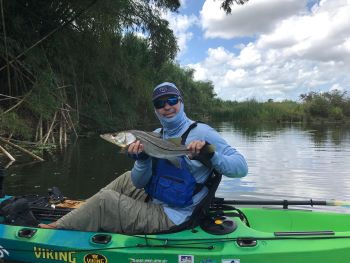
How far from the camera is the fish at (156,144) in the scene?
361 cm

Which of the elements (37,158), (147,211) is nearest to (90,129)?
(37,158)

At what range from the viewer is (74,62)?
18766mm

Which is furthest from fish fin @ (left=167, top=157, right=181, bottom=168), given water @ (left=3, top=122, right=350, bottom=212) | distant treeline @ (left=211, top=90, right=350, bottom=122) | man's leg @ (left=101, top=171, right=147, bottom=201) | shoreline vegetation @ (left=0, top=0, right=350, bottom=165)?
distant treeline @ (left=211, top=90, right=350, bottom=122)

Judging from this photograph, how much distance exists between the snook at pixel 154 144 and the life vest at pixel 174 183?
17 cm

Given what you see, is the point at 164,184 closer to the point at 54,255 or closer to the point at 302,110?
the point at 54,255

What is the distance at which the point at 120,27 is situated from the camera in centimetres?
1791

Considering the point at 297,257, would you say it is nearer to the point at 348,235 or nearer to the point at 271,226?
the point at 348,235

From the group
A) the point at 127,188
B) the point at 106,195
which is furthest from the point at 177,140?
the point at 127,188

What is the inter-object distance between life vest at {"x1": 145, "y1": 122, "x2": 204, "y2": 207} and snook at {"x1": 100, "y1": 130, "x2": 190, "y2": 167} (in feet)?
0.55

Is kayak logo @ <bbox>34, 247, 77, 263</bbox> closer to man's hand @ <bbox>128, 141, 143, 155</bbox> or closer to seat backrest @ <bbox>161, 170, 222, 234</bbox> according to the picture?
seat backrest @ <bbox>161, 170, 222, 234</bbox>

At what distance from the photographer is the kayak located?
383 centimetres

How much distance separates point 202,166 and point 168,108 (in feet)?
1.89

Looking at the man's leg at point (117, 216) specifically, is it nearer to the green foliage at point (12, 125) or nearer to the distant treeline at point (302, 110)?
the green foliage at point (12, 125)

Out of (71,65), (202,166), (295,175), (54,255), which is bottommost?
(295,175)
